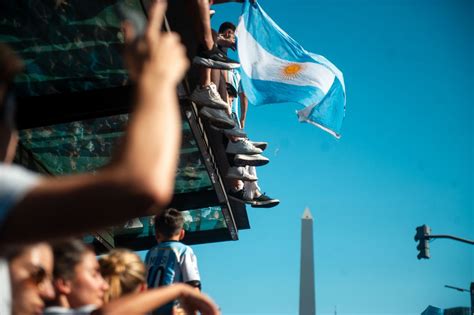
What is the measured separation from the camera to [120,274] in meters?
3.22

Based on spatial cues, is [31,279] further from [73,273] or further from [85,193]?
[85,193]

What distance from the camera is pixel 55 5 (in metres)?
6.43

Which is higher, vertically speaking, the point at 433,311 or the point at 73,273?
the point at 433,311

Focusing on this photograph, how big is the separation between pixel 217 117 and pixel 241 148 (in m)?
1.66

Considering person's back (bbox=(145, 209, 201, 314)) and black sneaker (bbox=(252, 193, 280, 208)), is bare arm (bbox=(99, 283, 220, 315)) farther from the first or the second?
black sneaker (bbox=(252, 193, 280, 208))

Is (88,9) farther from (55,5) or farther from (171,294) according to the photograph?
(171,294)

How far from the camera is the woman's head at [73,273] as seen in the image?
2629 mm

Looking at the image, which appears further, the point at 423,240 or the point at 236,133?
the point at 423,240

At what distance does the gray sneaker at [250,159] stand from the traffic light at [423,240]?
1265cm

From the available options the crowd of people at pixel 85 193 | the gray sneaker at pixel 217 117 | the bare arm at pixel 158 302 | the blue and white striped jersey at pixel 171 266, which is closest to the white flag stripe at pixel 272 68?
the gray sneaker at pixel 217 117

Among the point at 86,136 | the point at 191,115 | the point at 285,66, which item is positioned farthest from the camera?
the point at 285,66

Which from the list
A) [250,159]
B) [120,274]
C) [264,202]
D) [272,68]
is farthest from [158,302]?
[264,202]

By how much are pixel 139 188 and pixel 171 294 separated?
156 centimetres

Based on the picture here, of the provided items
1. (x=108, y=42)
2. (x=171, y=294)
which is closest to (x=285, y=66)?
(x=108, y=42)
